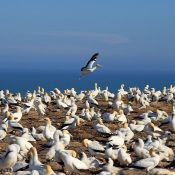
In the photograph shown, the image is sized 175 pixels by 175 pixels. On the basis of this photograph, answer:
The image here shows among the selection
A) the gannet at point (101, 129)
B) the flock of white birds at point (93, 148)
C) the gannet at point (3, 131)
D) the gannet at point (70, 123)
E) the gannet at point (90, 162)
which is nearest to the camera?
the flock of white birds at point (93, 148)

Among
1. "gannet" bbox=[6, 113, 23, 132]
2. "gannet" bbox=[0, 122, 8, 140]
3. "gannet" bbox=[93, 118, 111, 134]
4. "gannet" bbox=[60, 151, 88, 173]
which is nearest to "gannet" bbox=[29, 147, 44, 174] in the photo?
"gannet" bbox=[60, 151, 88, 173]

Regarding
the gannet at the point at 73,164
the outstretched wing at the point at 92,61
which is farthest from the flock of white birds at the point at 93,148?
the outstretched wing at the point at 92,61

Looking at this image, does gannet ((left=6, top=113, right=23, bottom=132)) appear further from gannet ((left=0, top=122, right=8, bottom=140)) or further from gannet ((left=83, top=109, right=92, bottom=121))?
gannet ((left=83, top=109, right=92, bottom=121))

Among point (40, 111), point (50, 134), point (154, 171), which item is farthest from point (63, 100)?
point (154, 171)

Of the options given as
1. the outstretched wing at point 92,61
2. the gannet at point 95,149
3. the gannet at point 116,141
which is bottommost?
the gannet at point 95,149

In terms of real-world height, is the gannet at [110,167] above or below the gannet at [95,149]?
below

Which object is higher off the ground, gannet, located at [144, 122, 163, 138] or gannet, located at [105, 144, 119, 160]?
gannet, located at [144, 122, 163, 138]

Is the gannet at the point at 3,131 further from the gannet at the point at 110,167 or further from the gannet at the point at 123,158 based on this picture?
the gannet at the point at 110,167

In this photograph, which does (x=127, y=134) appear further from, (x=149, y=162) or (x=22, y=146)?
(x=149, y=162)

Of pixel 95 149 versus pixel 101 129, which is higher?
pixel 101 129

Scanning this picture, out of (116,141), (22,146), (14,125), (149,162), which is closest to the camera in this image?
(149,162)

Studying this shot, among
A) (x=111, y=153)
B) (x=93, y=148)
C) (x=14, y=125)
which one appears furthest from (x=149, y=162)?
(x=14, y=125)

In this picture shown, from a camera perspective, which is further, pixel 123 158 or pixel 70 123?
pixel 70 123

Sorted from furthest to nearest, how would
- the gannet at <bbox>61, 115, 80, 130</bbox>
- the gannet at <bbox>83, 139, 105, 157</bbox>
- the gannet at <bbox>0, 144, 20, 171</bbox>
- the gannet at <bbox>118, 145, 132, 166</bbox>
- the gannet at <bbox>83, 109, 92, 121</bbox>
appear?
1. the gannet at <bbox>83, 109, 92, 121</bbox>
2. the gannet at <bbox>61, 115, 80, 130</bbox>
3. the gannet at <bbox>83, 139, 105, 157</bbox>
4. the gannet at <bbox>118, 145, 132, 166</bbox>
5. the gannet at <bbox>0, 144, 20, 171</bbox>
